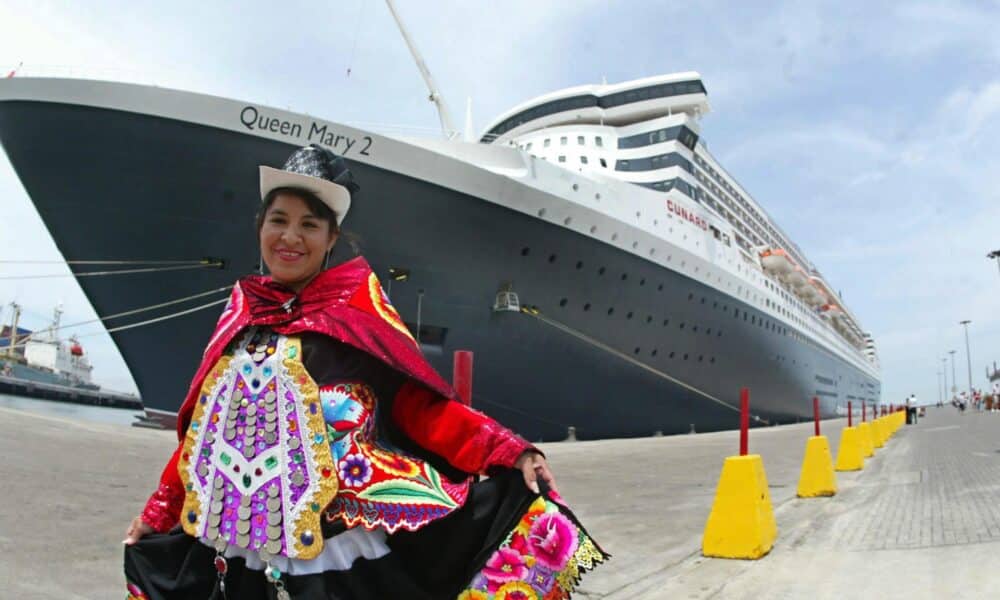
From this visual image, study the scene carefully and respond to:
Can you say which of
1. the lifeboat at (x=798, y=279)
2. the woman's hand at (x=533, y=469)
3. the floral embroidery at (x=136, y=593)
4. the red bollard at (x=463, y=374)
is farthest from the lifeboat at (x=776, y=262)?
the floral embroidery at (x=136, y=593)

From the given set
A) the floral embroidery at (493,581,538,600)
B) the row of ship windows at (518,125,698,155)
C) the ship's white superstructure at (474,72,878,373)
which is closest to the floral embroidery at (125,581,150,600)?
the floral embroidery at (493,581,538,600)

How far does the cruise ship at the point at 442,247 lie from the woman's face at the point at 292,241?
8192 millimetres

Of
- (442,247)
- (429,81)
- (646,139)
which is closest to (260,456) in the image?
(442,247)

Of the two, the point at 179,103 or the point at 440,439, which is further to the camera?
the point at 179,103

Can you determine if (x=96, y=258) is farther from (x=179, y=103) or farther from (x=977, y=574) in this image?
(x=977, y=574)

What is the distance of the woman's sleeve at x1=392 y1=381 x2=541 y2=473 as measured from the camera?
1326mm

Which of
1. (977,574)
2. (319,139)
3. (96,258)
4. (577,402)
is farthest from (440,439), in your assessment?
(577,402)

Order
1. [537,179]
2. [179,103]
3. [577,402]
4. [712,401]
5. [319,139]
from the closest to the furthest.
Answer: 1. [179,103]
2. [319,139]
3. [537,179]
4. [577,402]
5. [712,401]

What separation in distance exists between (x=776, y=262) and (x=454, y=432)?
2630cm

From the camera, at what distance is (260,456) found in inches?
50.6

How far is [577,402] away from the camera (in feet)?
42.1

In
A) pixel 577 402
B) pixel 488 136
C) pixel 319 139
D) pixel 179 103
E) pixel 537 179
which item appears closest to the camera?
pixel 179 103

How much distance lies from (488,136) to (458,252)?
12.6 m

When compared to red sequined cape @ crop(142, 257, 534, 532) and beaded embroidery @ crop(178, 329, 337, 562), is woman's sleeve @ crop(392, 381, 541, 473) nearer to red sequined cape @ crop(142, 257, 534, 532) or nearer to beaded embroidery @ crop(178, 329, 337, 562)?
red sequined cape @ crop(142, 257, 534, 532)
